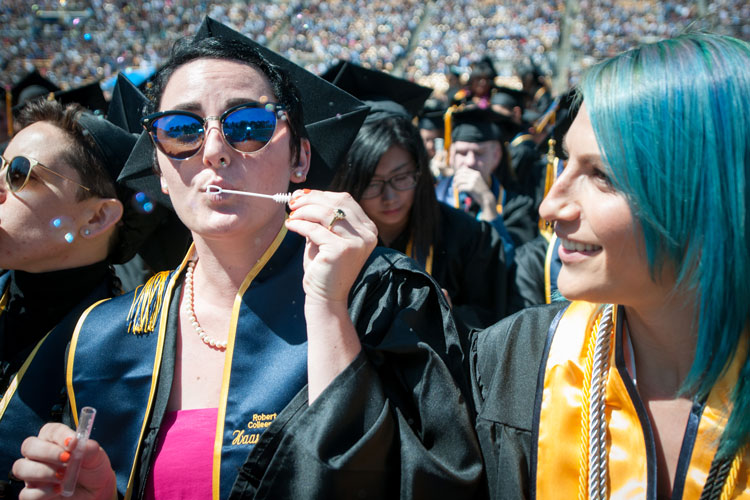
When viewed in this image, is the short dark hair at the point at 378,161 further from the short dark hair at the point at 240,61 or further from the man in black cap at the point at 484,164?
the man in black cap at the point at 484,164

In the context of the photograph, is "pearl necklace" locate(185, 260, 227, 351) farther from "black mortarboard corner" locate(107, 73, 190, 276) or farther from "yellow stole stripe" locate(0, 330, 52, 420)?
"yellow stole stripe" locate(0, 330, 52, 420)

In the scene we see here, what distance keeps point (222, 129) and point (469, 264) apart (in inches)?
87.1

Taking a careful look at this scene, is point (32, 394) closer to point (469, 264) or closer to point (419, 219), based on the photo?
point (419, 219)

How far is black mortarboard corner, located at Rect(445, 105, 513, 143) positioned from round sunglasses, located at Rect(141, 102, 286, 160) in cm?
400

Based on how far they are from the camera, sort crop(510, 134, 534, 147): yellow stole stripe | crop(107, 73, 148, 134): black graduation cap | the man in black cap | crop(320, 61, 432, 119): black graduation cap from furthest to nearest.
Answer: crop(510, 134, 534, 147): yellow stole stripe
the man in black cap
crop(320, 61, 432, 119): black graduation cap
crop(107, 73, 148, 134): black graduation cap

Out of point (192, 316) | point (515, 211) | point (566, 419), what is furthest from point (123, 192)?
point (515, 211)

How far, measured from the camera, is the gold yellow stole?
53.2 inches

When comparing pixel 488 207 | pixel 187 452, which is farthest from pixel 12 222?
pixel 488 207

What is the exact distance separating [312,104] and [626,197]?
45.8 inches

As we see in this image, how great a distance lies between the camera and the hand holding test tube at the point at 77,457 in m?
1.43

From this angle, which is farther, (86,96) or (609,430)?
(86,96)

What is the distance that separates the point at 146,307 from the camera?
1904 mm

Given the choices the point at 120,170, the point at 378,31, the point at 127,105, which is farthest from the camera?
the point at 378,31

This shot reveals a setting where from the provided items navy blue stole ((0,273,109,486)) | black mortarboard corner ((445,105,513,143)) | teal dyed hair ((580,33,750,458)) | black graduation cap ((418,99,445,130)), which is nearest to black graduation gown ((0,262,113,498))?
navy blue stole ((0,273,109,486))
